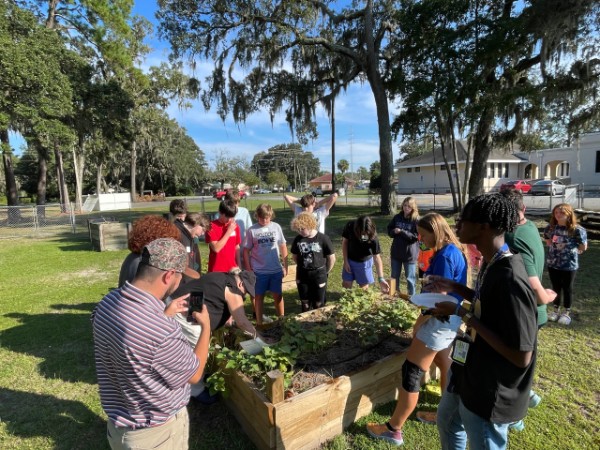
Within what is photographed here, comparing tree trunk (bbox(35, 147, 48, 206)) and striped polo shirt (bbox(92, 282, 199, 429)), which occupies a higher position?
tree trunk (bbox(35, 147, 48, 206))

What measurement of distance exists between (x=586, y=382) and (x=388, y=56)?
14.9 m

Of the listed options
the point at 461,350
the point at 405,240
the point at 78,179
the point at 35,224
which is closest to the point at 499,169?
the point at 405,240

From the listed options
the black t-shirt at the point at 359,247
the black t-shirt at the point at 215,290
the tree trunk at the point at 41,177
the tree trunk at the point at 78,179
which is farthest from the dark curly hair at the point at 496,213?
the tree trunk at the point at 78,179

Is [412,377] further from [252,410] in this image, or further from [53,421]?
[53,421]

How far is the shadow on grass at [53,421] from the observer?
8.92ft

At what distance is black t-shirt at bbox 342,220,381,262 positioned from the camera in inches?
168

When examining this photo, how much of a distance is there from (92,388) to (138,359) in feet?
8.82

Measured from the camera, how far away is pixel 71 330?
481 centimetres

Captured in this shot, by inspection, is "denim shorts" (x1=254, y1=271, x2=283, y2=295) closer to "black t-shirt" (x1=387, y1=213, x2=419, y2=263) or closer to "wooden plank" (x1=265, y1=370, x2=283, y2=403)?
"black t-shirt" (x1=387, y1=213, x2=419, y2=263)

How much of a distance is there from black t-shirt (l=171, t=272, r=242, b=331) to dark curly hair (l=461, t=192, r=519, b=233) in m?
2.00

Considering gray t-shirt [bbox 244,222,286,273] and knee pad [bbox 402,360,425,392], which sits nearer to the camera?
knee pad [bbox 402,360,425,392]

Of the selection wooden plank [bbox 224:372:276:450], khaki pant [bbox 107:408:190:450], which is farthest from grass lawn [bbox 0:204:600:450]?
khaki pant [bbox 107:408:190:450]

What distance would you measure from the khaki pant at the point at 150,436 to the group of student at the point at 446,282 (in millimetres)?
245

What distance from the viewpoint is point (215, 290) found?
2.85m
